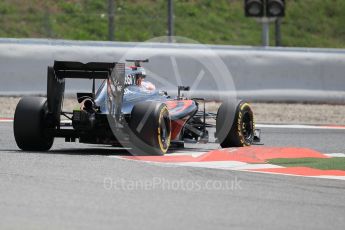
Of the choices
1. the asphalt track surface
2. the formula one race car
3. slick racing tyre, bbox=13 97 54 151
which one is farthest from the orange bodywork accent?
slick racing tyre, bbox=13 97 54 151

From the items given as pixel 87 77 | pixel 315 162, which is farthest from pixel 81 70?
pixel 315 162

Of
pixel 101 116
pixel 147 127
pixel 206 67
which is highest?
pixel 206 67

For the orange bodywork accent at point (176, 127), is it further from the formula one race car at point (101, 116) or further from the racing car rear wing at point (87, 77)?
the racing car rear wing at point (87, 77)

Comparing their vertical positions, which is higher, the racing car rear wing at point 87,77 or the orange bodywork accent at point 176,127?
the racing car rear wing at point 87,77

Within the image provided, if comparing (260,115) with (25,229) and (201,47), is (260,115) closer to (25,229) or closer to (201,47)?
(201,47)

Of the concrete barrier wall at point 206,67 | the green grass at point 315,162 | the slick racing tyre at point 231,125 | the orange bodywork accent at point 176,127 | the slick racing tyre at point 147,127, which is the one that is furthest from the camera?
the concrete barrier wall at point 206,67

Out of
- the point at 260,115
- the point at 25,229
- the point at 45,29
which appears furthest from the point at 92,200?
the point at 45,29

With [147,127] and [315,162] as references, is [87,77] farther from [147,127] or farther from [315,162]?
[315,162]

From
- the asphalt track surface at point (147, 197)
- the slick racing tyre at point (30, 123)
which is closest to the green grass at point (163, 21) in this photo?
the slick racing tyre at point (30, 123)

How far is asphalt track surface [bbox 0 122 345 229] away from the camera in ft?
27.4

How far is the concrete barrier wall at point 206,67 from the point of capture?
68.9 ft

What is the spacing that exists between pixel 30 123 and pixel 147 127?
5.08ft

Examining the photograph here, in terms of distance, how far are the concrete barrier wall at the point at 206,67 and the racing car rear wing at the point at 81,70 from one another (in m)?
6.98

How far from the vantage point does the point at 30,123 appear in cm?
1342
